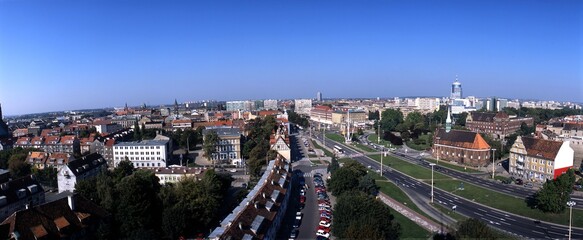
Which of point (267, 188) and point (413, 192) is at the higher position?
point (267, 188)

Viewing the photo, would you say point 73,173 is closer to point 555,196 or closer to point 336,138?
point 555,196

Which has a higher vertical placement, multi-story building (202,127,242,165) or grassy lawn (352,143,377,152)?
multi-story building (202,127,242,165)

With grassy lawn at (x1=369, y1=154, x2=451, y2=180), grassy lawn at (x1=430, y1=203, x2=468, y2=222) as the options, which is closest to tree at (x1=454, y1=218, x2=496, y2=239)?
grassy lawn at (x1=430, y1=203, x2=468, y2=222)

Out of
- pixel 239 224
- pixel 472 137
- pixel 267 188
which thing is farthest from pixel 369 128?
pixel 239 224

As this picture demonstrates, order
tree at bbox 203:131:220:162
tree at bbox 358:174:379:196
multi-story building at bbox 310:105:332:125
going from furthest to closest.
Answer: multi-story building at bbox 310:105:332:125 < tree at bbox 203:131:220:162 < tree at bbox 358:174:379:196

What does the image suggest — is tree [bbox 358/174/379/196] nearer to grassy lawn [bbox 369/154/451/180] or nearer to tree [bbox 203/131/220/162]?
grassy lawn [bbox 369/154/451/180]

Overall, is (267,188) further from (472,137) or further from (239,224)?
(472,137)
